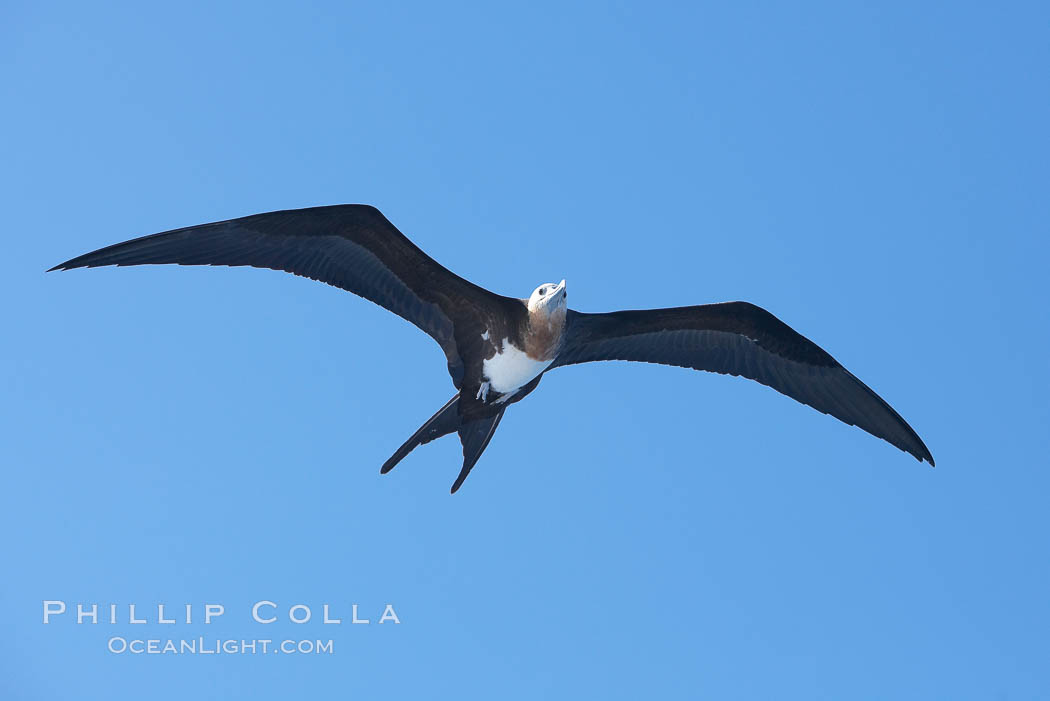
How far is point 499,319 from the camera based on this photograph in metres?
8.31

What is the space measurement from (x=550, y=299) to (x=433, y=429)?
1.36 meters

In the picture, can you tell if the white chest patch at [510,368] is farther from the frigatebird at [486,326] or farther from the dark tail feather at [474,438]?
the dark tail feather at [474,438]

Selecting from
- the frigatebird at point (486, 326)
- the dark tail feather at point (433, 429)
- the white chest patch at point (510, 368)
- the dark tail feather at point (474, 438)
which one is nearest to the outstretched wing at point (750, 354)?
the frigatebird at point (486, 326)

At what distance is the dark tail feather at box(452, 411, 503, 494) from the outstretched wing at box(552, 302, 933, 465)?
0.78 meters

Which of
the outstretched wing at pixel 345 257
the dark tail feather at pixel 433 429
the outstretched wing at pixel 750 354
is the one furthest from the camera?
the outstretched wing at pixel 750 354

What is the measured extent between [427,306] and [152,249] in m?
2.01

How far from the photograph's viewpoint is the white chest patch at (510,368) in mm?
8266

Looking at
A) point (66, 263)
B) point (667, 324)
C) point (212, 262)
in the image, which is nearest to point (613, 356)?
point (667, 324)

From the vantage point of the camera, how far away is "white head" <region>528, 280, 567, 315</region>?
8.02 metres

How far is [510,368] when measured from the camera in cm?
830

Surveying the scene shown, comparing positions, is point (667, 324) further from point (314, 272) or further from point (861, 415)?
point (314, 272)

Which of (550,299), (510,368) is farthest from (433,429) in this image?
(550,299)

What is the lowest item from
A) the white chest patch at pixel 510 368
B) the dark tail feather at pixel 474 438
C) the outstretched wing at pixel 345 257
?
the dark tail feather at pixel 474 438

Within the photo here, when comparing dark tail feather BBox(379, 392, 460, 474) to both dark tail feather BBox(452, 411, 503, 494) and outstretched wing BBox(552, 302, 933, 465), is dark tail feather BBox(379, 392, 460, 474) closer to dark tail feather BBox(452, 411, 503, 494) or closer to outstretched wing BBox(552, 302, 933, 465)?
dark tail feather BBox(452, 411, 503, 494)
